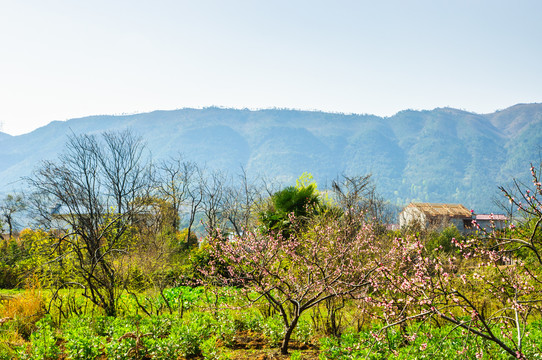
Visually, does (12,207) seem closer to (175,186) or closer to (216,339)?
(175,186)

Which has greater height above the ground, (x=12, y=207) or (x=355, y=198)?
(x=355, y=198)

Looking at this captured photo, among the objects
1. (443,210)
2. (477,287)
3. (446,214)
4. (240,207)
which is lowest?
A: (446,214)

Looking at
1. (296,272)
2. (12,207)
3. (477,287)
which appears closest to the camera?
(477,287)

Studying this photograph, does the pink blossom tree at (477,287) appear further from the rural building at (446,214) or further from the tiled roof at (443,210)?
the tiled roof at (443,210)

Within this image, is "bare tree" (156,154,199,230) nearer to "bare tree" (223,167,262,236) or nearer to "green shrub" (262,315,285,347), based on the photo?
"bare tree" (223,167,262,236)

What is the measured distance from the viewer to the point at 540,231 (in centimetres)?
779

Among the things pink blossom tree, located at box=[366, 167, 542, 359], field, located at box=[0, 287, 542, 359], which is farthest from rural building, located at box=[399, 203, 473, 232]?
field, located at box=[0, 287, 542, 359]

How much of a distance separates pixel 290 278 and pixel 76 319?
361cm

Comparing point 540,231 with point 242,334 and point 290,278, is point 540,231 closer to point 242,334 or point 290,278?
point 290,278

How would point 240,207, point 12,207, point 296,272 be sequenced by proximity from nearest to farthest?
1. point 296,272
2. point 240,207
3. point 12,207

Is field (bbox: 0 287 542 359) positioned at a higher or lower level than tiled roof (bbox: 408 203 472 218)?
higher

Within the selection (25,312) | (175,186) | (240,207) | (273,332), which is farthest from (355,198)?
(175,186)

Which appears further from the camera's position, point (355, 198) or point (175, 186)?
point (175, 186)

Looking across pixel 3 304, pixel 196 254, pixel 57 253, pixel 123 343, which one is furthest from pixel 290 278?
pixel 57 253
